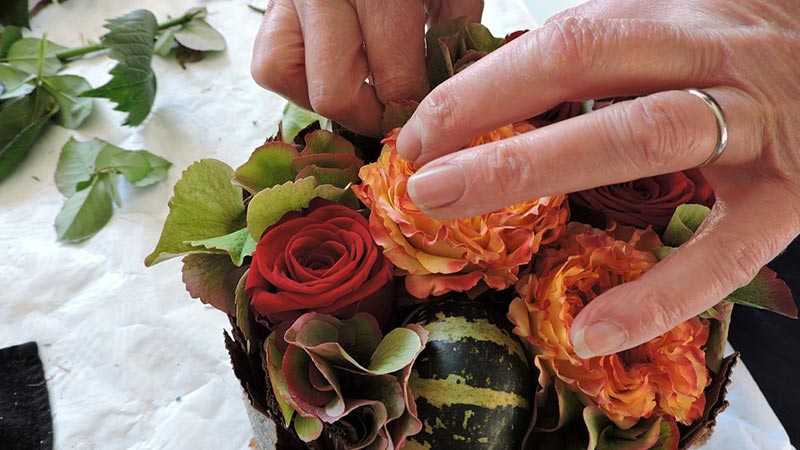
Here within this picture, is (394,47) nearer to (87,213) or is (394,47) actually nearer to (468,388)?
(468,388)

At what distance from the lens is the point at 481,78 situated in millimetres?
301

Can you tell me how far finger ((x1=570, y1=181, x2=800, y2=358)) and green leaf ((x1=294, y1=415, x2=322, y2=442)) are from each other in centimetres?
11

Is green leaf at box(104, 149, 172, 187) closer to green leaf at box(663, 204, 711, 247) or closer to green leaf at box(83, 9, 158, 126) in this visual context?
green leaf at box(83, 9, 158, 126)

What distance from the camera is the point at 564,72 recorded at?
295 mm

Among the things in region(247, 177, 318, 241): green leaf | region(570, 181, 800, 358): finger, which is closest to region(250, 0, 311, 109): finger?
region(247, 177, 318, 241): green leaf

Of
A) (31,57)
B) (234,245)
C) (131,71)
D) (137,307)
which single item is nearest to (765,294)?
(234,245)

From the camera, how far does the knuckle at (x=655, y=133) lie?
0.92ft

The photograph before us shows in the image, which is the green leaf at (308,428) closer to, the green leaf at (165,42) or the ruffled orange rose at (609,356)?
the ruffled orange rose at (609,356)

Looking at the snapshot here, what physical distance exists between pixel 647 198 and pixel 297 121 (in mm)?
217

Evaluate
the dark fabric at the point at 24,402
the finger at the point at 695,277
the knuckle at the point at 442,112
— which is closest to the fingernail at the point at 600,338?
the finger at the point at 695,277

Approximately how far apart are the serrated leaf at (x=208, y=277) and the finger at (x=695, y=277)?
6.5 inches

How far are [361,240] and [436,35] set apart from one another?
0.15m

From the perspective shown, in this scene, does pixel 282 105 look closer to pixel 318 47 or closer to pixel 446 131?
pixel 318 47

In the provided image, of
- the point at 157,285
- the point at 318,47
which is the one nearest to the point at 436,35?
the point at 318,47
